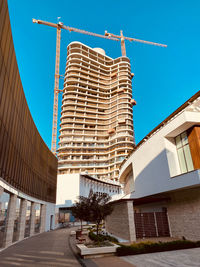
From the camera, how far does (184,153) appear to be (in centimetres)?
1788

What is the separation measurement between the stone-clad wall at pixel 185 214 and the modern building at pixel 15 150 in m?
15.5

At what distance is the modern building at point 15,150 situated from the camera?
14648mm

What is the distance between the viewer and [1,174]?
48.4 feet

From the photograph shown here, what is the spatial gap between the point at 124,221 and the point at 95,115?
87481 mm

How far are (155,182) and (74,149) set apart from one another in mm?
75283

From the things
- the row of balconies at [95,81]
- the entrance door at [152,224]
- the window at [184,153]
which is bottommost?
the entrance door at [152,224]

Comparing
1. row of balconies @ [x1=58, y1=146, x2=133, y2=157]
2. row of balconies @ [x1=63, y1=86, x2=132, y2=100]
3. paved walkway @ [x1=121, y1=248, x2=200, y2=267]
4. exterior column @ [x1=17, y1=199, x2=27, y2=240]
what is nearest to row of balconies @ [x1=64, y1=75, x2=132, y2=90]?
row of balconies @ [x1=63, y1=86, x2=132, y2=100]

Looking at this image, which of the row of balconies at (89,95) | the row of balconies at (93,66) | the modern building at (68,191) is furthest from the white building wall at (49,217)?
the row of balconies at (93,66)

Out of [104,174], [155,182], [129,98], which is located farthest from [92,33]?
[155,182]

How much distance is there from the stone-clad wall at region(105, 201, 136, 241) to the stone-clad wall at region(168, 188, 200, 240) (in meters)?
4.63

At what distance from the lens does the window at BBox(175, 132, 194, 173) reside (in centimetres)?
1727

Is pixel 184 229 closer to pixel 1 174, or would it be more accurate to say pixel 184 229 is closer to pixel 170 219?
pixel 170 219

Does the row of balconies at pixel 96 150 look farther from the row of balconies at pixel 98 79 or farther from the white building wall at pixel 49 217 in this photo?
the white building wall at pixel 49 217

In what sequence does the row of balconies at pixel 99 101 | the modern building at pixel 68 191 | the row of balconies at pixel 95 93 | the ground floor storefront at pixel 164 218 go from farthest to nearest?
the row of balconies at pixel 95 93 < the row of balconies at pixel 99 101 < the modern building at pixel 68 191 < the ground floor storefront at pixel 164 218
